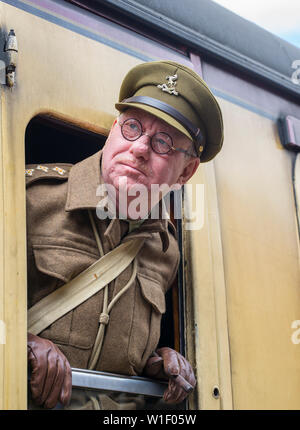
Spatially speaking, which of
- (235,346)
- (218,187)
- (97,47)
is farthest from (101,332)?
(97,47)

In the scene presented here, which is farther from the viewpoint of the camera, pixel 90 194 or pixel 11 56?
pixel 90 194

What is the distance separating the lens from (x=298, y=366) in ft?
8.76

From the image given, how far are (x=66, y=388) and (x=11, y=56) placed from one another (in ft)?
2.92

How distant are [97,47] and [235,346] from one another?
1.05m

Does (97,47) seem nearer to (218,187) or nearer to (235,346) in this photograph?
(218,187)

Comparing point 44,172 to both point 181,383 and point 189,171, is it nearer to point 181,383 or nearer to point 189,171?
point 189,171

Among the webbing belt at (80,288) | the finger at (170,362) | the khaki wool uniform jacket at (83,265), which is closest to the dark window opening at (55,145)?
the khaki wool uniform jacket at (83,265)

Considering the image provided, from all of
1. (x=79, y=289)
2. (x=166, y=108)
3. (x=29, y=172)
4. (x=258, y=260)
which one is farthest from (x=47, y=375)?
(x=258, y=260)

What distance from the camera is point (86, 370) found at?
2.12 metres

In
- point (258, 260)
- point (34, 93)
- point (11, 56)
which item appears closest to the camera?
point (11, 56)

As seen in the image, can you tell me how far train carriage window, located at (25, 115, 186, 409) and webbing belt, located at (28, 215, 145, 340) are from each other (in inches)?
6.6

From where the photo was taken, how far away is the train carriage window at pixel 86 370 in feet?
6.97

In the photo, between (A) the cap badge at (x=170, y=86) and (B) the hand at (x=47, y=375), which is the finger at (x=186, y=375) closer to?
(B) the hand at (x=47, y=375)

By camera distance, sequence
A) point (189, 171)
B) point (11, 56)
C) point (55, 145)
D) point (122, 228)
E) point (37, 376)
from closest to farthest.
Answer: point (37, 376)
point (11, 56)
point (122, 228)
point (189, 171)
point (55, 145)
